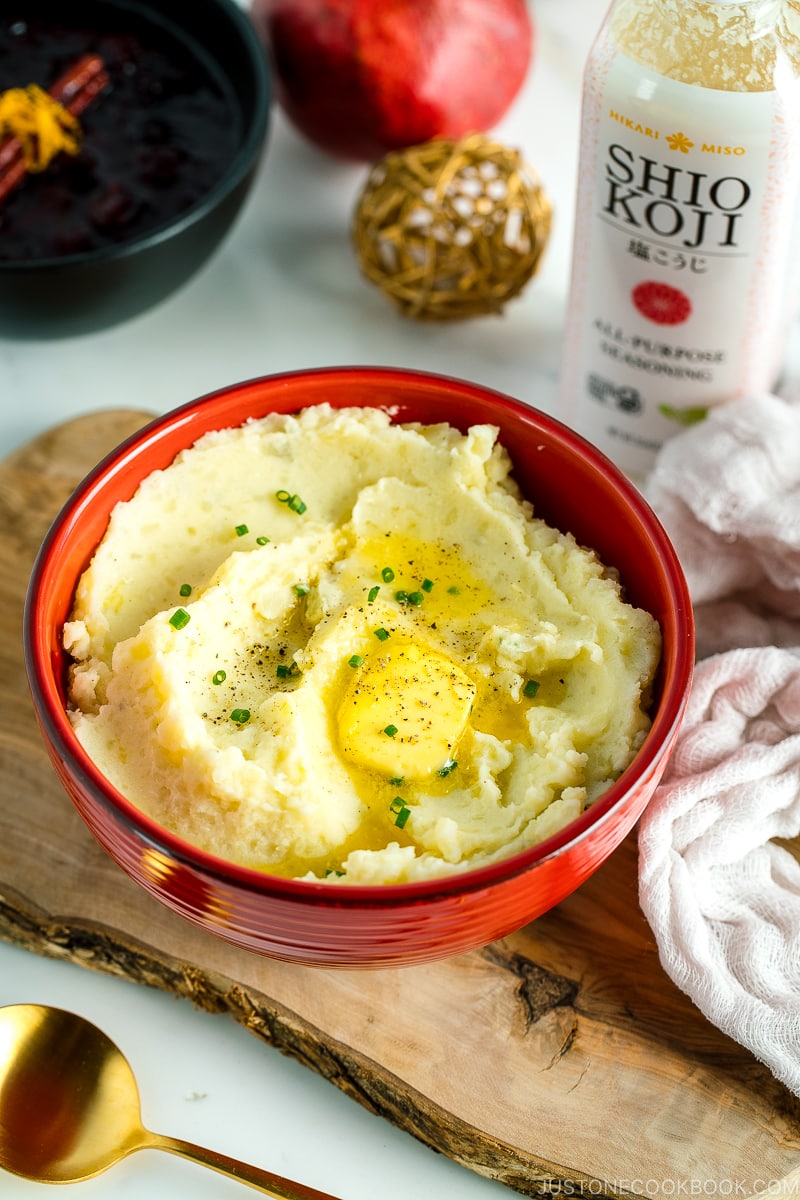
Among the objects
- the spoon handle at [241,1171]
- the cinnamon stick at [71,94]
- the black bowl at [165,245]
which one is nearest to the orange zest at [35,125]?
the cinnamon stick at [71,94]

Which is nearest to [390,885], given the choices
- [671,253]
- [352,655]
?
[352,655]

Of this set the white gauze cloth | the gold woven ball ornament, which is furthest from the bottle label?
the gold woven ball ornament

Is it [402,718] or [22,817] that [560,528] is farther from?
[22,817]

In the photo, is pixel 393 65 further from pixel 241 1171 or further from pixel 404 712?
pixel 241 1171

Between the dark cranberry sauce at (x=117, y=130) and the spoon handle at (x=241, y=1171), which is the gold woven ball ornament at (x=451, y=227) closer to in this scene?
the dark cranberry sauce at (x=117, y=130)

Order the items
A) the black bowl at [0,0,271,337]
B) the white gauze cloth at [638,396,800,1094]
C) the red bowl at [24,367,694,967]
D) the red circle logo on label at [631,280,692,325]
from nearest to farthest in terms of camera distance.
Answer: the red bowl at [24,367,694,967] < the white gauze cloth at [638,396,800,1094] < the red circle logo on label at [631,280,692,325] < the black bowl at [0,0,271,337]

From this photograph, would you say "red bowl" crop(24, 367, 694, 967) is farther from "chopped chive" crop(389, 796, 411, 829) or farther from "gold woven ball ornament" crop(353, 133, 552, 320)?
"gold woven ball ornament" crop(353, 133, 552, 320)
